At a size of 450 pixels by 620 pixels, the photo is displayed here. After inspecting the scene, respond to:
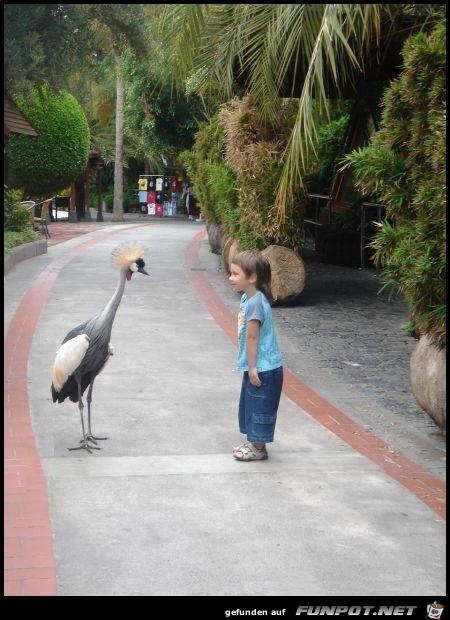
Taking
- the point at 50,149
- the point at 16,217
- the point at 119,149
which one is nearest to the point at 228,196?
the point at 16,217

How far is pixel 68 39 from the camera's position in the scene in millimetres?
11758

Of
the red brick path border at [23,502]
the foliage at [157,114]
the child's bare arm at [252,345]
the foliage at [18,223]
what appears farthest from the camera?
the foliage at [157,114]

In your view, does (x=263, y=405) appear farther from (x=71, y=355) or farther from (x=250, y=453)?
(x=71, y=355)

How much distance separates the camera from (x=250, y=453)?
6277 mm

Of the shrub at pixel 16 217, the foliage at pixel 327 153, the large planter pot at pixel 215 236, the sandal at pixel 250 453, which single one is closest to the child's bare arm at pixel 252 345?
the sandal at pixel 250 453

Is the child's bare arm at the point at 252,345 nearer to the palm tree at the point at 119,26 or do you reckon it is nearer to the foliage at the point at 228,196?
the palm tree at the point at 119,26

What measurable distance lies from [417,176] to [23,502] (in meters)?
3.59

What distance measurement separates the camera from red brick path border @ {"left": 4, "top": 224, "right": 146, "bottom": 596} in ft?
14.4

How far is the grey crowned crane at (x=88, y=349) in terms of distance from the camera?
6.17 m

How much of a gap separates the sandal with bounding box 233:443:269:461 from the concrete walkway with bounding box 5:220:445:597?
0.25 ft

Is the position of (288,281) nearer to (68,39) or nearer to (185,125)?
(68,39)
